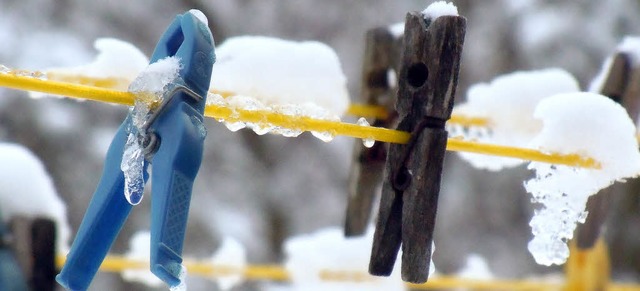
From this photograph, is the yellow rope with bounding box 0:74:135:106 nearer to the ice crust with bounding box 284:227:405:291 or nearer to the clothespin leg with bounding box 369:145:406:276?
the clothespin leg with bounding box 369:145:406:276

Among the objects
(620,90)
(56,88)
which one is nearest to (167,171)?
(56,88)

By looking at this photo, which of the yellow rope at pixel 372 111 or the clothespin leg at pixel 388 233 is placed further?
the yellow rope at pixel 372 111

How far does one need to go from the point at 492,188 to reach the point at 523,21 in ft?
2.26

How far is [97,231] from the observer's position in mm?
842

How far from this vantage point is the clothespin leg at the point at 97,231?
83 cm

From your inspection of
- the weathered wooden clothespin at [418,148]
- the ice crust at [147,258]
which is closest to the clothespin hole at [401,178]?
the weathered wooden clothespin at [418,148]

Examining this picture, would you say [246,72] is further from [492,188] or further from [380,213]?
[492,188]

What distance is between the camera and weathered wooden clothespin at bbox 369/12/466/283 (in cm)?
96

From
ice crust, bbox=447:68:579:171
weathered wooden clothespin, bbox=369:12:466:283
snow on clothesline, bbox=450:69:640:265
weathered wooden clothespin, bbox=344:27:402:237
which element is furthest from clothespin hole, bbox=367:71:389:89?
weathered wooden clothespin, bbox=369:12:466:283

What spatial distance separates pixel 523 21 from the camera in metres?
4.00

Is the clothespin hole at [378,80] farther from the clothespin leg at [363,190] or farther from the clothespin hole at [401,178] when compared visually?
the clothespin hole at [401,178]

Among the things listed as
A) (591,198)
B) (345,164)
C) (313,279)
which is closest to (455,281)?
(313,279)

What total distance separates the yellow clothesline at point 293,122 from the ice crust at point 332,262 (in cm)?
57

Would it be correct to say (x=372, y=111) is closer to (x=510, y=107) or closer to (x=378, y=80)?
(x=378, y=80)
